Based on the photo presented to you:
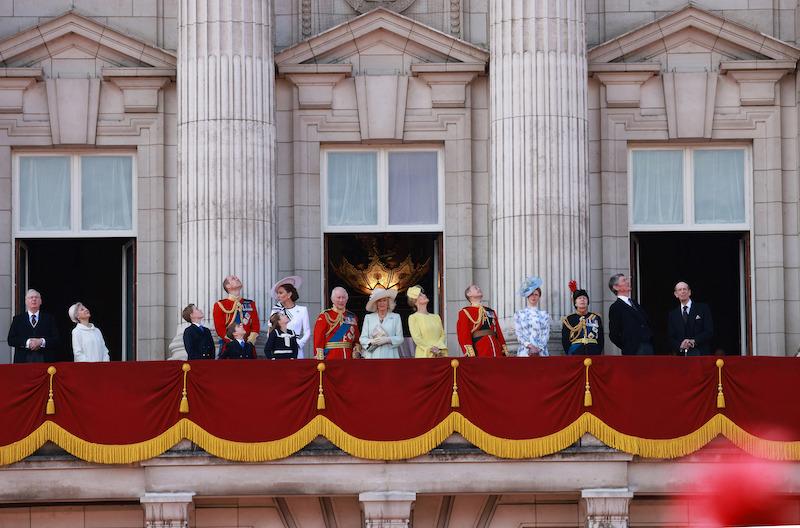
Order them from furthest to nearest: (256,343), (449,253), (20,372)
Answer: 1. (449,253)
2. (256,343)
3. (20,372)

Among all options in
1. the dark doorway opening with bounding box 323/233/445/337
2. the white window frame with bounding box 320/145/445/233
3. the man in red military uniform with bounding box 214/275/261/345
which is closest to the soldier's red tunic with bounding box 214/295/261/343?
the man in red military uniform with bounding box 214/275/261/345

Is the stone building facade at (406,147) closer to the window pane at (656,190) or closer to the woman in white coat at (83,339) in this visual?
the window pane at (656,190)

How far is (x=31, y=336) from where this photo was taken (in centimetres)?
3712

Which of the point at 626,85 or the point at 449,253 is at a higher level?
the point at 626,85

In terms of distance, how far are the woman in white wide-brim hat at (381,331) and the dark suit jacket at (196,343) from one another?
252 cm

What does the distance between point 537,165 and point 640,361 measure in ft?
18.3

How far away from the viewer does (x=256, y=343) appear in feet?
126

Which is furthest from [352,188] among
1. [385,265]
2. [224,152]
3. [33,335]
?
[33,335]

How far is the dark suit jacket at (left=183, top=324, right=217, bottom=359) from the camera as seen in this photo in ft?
118

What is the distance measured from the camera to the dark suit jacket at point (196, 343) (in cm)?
3609

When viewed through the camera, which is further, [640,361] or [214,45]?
[214,45]

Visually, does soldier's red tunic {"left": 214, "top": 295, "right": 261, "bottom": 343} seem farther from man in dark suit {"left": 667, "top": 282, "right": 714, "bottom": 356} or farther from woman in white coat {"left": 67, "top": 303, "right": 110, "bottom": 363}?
man in dark suit {"left": 667, "top": 282, "right": 714, "bottom": 356}

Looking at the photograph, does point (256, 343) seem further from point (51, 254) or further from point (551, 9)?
point (551, 9)

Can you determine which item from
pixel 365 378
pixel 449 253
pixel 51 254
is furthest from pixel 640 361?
pixel 51 254
